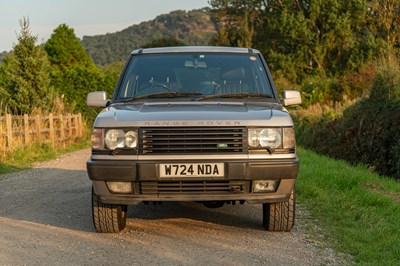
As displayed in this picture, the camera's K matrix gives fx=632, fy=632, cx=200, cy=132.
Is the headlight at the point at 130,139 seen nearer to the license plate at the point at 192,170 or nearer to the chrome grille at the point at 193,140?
the chrome grille at the point at 193,140

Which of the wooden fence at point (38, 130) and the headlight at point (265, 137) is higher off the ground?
the headlight at point (265, 137)

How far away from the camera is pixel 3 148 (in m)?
16.2

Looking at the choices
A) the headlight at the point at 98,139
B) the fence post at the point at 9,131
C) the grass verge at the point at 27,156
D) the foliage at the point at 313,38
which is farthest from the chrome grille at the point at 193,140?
the foliage at the point at 313,38

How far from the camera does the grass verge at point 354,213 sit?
5.96 metres

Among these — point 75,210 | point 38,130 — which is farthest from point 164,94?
point 38,130

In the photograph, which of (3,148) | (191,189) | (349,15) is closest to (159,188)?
(191,189)

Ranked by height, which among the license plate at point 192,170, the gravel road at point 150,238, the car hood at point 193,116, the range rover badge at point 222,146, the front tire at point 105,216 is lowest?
the gravel road at point 150,238

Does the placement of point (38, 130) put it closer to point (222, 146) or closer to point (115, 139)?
point (115, 139)

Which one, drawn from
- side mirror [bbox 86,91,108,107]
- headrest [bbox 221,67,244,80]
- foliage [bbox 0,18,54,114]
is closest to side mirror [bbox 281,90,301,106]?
headrest [bbox 221,67,244,80]

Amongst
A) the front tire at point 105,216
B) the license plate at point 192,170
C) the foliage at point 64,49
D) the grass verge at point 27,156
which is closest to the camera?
the license plate at point 192,170

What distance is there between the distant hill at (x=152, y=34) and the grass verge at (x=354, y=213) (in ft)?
365

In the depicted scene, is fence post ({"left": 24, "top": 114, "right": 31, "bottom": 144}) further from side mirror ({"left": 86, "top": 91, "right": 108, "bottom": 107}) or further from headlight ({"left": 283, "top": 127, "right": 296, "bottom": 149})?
headlight ({"left": 283, "top": 127, "right": 296, "bottom": 149})

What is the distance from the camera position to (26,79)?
957 inches

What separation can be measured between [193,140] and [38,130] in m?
14.6
